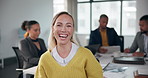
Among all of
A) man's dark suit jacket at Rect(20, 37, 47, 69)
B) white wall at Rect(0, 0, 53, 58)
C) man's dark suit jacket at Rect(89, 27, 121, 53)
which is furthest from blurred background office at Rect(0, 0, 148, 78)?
man's dark suit jacket at Rect(89, 27, 121, 53)

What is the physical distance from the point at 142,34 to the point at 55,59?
2.04m

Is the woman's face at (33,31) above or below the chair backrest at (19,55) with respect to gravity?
above

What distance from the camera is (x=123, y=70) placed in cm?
193

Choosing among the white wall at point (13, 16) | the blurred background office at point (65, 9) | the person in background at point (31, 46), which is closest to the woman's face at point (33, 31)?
the person in background at point (31, 46)

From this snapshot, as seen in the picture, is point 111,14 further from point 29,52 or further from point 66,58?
point 66,58

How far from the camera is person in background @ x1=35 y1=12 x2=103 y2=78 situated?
1.28m

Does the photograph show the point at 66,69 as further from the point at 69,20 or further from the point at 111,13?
the point at 111,13

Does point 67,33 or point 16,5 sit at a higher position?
point 16,5

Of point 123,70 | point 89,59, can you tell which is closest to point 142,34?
point 123,70

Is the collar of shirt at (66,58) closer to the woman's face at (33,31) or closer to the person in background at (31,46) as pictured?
the person in background at (31,46)

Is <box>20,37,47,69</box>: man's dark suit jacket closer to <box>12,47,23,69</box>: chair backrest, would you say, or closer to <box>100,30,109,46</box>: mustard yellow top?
<box>12,47,23,69</box>: chair backrest

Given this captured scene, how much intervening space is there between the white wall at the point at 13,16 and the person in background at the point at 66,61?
4.28 metres

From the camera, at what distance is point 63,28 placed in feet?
4.26

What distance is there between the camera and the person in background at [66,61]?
Result: 1.28 metres
